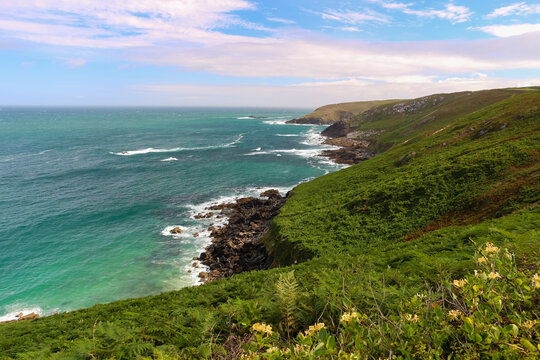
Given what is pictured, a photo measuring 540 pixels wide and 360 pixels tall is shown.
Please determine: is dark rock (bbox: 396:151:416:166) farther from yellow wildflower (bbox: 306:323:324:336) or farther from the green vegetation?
yellow wildflower (bbox: 306:323:324:336)

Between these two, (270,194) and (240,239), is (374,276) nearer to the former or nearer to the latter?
(240,239)

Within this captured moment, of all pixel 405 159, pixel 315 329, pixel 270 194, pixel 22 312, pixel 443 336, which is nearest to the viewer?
pixel 315 329

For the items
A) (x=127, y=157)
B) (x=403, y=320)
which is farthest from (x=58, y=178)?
(x=403, y=320)

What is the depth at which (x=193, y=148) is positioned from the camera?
117750 millimetres

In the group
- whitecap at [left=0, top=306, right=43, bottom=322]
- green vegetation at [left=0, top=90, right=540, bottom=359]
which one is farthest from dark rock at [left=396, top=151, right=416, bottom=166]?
whitecap at [left=0, top=306, right=43, bottom=322]

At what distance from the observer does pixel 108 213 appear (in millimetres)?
51375

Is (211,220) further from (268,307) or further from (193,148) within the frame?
(193,148)

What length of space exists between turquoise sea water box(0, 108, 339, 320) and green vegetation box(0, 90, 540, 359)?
16.3 meters

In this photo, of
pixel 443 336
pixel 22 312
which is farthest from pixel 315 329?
pixel 22 312

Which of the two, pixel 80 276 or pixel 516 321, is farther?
pixel 80 276

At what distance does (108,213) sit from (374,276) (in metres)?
56.0

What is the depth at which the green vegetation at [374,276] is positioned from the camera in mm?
3689

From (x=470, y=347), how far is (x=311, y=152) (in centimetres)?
10769

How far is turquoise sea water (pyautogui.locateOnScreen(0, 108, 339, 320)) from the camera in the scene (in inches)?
1283
